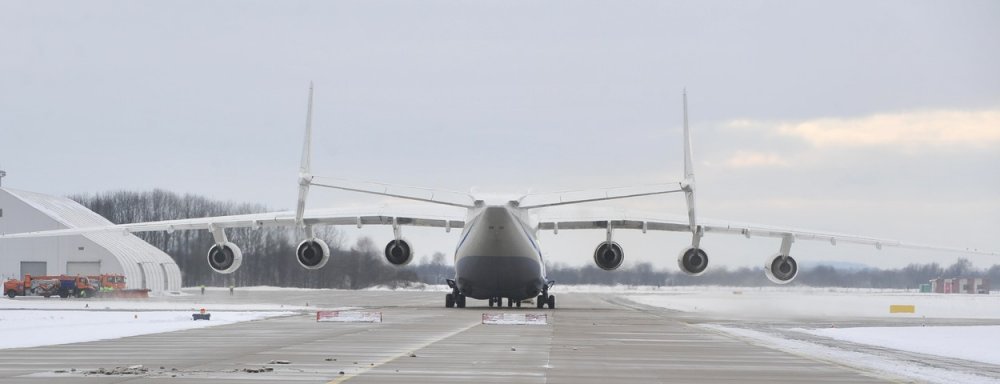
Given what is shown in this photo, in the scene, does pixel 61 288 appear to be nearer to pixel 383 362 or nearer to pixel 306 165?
pixel 306 165

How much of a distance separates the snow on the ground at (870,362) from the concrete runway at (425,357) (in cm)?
42

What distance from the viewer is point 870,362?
1772 cm

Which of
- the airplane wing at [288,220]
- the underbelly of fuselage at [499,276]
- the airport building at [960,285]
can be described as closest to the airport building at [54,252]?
the airplane wing at [288,220]

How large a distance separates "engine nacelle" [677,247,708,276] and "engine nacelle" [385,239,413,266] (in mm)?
8272

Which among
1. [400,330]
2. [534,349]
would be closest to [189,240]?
[400,330]

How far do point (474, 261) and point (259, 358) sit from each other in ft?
67.1

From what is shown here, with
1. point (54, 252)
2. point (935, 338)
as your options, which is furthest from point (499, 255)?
point (54, 252)

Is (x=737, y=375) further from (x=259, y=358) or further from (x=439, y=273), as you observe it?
(x=439, y=273)

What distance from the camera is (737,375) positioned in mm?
15109

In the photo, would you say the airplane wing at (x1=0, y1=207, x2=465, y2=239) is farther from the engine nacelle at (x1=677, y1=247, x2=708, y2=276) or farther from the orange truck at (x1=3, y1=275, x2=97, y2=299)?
the orange truck at (x1=3, y1=275, x2=97, y2=299)

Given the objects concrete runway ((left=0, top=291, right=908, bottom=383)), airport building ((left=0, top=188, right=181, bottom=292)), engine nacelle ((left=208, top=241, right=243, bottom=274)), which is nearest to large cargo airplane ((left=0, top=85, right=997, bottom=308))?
engine nacelle ((left=208, top=241, right=243, bottom=274))

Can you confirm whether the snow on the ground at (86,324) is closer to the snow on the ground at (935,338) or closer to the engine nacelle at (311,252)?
the engine nacelle at (311,252)

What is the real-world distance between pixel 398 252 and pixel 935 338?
1890 cm

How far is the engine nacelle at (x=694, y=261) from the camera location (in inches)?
1527
